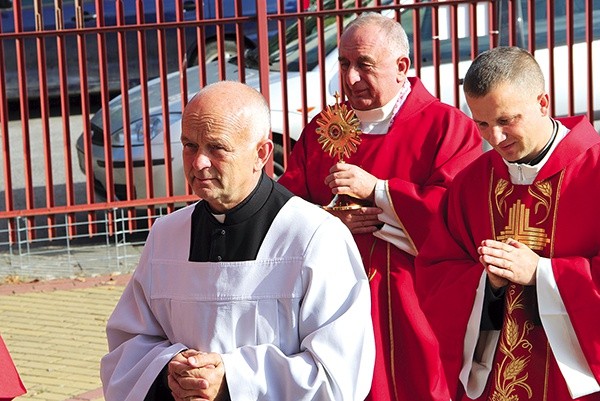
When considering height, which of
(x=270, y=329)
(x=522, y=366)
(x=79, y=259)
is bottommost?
(x=79, y=259)

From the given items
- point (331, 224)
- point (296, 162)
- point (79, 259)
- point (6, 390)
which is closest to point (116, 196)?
point (79, 259)

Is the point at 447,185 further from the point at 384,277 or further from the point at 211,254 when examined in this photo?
the point at 211,254

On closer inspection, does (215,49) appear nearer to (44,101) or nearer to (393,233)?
(44,101)

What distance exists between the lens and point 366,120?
17.3 ft

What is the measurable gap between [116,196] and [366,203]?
488 centimetres

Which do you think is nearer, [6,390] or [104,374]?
[104,374]

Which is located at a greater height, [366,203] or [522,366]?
[366,203]

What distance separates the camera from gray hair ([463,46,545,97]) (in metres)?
4.05

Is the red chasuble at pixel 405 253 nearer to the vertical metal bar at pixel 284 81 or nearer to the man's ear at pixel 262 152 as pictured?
the man's ear at pixel 262 152

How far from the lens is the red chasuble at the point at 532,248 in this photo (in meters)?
4.08

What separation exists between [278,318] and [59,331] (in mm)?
4681

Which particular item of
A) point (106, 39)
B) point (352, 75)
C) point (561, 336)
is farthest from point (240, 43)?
point (561, 336)

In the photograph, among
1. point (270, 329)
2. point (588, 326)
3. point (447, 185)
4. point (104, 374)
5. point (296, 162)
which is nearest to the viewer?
point (270, 329)

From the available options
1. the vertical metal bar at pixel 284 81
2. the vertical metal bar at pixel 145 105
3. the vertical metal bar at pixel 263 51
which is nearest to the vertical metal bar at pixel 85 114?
the vertical metal bar at pixel 145 105
